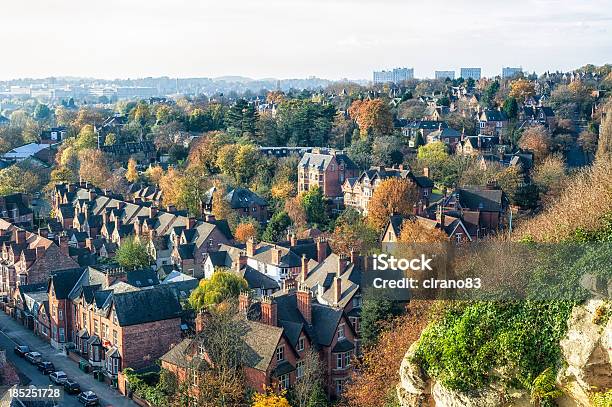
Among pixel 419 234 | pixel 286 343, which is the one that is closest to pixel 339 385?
pixel 286 343

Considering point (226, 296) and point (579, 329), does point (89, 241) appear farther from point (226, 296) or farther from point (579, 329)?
point (579, 329)

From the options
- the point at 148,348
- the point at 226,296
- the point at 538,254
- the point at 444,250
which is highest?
the point at 538,254

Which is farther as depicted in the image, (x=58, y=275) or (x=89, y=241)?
(x=89, y=241)

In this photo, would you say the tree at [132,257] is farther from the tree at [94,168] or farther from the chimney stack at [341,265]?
the tree at [94,168]

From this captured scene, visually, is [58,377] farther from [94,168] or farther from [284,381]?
[94,168]

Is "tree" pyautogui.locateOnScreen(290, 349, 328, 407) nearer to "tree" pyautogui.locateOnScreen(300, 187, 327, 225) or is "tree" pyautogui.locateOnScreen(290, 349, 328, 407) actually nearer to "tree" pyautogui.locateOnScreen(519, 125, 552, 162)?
"tree" pyautogui.locateOnScreen(300, 187, 327, 225)

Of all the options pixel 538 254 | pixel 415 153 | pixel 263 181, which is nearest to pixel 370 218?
pixel 263 181
